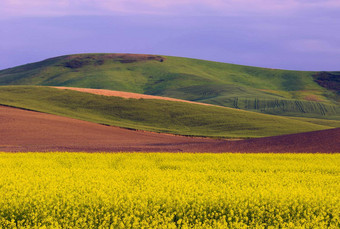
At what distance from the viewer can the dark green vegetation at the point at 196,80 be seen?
121 meters

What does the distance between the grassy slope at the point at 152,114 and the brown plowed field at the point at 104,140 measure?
6782mm

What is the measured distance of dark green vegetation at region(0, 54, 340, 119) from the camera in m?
121

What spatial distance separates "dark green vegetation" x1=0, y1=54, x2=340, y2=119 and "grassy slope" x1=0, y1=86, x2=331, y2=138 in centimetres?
3603

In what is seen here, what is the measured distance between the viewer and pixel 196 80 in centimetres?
15600

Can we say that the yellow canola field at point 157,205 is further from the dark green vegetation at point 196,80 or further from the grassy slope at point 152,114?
the dark green vegetation at point 196,80

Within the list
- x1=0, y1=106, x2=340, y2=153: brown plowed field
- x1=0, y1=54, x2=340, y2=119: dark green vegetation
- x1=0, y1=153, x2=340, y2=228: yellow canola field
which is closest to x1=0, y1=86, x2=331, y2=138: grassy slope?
x1=0, y1=106, x2=340, y2=153: brown plowed field

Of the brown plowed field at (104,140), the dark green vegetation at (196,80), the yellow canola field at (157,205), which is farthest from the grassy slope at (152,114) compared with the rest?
the yellow canola field at (157,205)

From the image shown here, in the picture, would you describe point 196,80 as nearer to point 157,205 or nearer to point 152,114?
point 152,114

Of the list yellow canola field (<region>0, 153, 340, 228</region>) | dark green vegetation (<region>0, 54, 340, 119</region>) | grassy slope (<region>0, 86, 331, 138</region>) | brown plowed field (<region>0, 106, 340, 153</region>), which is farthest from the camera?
dark green vegetation (<region>0, 54, 340, 119</region>)

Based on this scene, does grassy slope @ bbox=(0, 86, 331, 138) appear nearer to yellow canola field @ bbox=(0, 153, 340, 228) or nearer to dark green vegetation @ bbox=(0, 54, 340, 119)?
dark green vegetation @ bbox=(0, 54, 340, 119)

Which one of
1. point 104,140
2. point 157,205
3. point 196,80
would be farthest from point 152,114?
point 196,80

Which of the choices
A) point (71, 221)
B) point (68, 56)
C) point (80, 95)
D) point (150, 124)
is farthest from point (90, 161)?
point (68, 56)

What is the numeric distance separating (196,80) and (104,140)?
358 feet

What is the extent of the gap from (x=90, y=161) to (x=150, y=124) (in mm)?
45970
